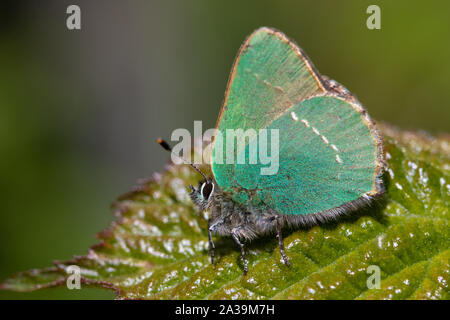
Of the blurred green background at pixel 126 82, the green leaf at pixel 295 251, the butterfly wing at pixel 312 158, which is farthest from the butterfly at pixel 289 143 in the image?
the blurred green background at pixel 126 82

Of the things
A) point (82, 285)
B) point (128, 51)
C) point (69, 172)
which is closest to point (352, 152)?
point (82, 285)

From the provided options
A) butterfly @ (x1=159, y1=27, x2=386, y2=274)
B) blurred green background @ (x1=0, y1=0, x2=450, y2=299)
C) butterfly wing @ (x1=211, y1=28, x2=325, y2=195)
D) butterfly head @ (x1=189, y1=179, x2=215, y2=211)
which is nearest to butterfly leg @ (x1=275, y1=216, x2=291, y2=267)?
butterfly @ (x1=159, y1=27, x2=386, y2=274)

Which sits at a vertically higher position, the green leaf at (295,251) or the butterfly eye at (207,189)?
the butterfly eye at (207,189)

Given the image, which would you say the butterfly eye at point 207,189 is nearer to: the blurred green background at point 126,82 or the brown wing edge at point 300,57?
the brown wing edge at point 300,57

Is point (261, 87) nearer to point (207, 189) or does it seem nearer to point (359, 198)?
point (207, 189)

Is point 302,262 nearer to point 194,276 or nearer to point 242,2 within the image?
point 194,276

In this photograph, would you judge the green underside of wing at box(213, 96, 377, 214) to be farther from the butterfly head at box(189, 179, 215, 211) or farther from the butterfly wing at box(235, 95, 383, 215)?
the butterfly head at box(189, 179, 215, 211)

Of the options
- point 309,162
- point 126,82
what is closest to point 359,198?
point 309,162
